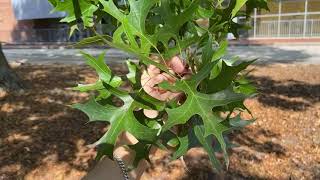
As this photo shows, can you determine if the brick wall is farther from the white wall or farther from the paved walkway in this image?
the paved walkway

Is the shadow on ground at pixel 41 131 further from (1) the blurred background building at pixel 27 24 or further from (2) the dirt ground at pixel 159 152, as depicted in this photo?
(1) the blurred background building at pixel 27 24

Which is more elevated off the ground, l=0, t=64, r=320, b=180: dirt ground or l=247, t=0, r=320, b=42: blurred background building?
l=0, t=64, r=320, b=180: dirt ground

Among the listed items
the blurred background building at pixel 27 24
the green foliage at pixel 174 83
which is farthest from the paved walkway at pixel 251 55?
the green foliage at pixel 174 83

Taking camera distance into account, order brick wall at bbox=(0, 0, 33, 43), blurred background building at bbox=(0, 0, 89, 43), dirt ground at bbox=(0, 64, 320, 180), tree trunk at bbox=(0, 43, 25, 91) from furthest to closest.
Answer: brick wall at bbox=(0, 0, 33, 43) → blurred background building at bbox=(0, 0, 89, 43) → tree trunk at bbox=(0, 43, 25, 91) → dirt ground at bbox=(0, 64, 320, 180)

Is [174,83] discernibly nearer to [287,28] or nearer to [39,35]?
[287,28]

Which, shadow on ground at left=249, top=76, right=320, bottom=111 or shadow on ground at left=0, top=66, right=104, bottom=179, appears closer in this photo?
shadow on ground at left=0, top=66, right=104, bottom=179

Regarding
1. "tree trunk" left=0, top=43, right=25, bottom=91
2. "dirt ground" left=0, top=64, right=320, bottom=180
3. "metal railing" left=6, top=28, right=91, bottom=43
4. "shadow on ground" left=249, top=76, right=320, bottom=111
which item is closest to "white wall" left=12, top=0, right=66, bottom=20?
"metal railing" left=6, top=28, right=91, bottom=43

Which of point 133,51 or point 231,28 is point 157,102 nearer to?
point 133,51

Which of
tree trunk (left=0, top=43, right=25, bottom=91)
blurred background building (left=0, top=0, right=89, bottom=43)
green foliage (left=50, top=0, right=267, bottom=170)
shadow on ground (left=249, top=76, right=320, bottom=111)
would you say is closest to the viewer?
green foliage (left=50, top=0, right=267, bottom=170)
